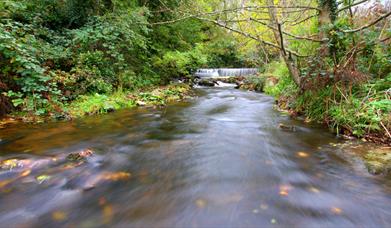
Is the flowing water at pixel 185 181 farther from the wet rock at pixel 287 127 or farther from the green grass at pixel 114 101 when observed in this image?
the green grass at pixel 114 101

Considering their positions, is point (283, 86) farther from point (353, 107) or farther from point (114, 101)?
point (114, 101)

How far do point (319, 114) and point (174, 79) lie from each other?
8390 mm

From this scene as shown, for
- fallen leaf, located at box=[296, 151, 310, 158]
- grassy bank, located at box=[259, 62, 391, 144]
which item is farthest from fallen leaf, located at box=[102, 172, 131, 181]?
grassy bank, located at box=[259, 62, 391, 144]

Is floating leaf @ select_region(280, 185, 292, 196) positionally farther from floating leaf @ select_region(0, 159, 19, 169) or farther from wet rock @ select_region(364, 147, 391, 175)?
floating leaf @ select_region(0, 159, 19, 169)

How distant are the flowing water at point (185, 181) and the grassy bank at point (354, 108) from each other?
413 millimetres

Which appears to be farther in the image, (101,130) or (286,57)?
(286,57)

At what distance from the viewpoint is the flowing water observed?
207cm

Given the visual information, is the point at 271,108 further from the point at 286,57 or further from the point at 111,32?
the point at 111,32

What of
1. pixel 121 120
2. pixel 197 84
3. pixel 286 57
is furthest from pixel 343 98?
pixel 197 84

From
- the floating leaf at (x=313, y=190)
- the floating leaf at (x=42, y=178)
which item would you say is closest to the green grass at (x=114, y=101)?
the floating leaf at (x=42, y=178)

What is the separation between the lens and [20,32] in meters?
5.19

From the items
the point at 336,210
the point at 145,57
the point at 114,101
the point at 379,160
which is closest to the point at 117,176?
the point at 336,210

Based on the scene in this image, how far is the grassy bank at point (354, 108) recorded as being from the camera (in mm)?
3812

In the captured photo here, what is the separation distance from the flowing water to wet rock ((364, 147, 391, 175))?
0.11 metres
